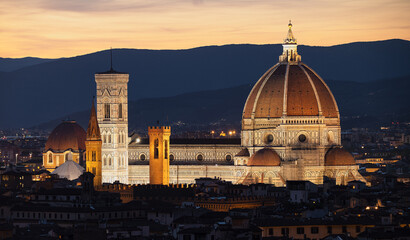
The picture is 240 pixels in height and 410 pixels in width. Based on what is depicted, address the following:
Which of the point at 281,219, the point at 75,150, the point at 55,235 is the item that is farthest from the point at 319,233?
the point at 75,150

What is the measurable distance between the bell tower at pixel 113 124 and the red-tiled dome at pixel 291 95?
14739 millimetres

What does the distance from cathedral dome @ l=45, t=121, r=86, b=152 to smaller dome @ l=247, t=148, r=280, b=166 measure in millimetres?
41874

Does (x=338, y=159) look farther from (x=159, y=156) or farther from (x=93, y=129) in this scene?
(x=93, y=129)

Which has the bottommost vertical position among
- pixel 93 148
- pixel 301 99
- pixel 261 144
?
pixel 93 148

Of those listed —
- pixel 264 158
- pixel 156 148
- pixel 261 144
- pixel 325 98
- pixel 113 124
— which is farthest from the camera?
pixel 113 124

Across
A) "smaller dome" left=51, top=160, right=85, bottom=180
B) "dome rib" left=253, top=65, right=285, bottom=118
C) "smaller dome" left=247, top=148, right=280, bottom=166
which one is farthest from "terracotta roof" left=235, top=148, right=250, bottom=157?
"smaller dome" left=51, top=160, right=85, bottom=180

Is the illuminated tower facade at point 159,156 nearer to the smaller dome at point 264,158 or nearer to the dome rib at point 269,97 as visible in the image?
the smaller dome at point 264,158

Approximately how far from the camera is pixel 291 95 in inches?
6181

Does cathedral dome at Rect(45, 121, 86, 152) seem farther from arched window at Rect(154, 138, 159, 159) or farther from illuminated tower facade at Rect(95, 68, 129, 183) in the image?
arched window at Rect(154, 138, 159, 159)

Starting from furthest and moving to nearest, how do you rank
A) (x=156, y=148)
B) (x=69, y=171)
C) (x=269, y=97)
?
(x=69, y=171) → (x=269, y=97) → (x=156, y=148)

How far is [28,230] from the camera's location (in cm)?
9294

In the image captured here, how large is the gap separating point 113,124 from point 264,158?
1990 centimetres

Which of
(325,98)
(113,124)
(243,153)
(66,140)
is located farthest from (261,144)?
(66,140)

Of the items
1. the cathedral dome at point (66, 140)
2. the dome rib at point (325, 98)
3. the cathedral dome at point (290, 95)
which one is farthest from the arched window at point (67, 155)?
the dome rib at point (325, 98)
